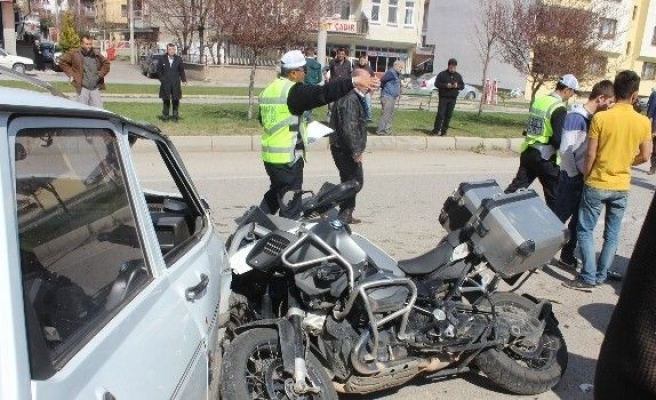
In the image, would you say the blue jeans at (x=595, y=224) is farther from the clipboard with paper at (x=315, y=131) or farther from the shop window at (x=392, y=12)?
the shop window at (x=392, y=12)

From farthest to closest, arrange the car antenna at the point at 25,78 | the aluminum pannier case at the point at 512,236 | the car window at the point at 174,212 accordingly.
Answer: the aluminum pannier case at the point at 512,236
the car window at the point at 174,212
the car antenna at the point at 25,78

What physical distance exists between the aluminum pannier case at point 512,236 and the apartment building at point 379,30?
4816cm

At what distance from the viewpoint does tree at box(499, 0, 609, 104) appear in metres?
17.7

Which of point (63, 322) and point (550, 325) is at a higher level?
point (63, 322)

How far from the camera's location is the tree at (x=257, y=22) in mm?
14180

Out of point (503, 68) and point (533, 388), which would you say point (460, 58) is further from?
point (533, 388)

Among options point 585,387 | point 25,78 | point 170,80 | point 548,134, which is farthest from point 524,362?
point 170,80

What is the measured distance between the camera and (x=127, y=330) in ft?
5.63

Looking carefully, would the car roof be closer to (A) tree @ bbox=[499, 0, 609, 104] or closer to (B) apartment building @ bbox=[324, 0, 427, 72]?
(A) tree @ bbox=[499, 0, 609, 104]

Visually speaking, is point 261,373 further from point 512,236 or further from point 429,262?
point 512,236

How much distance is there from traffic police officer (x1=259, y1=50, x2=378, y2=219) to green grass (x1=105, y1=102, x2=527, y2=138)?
655 cm

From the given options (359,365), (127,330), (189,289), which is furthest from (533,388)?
(127,330)

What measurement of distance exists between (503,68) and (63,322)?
4691 cm

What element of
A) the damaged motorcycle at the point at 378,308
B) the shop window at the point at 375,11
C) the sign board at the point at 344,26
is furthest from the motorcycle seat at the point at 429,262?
the shop window at the point at 375,11
